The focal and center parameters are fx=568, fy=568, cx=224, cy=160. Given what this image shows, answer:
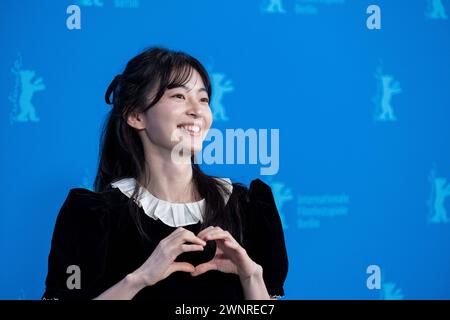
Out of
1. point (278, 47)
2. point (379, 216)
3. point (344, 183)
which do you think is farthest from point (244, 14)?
point (379, 216)

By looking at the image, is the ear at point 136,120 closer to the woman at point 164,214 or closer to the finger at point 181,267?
the woman at point 164,214

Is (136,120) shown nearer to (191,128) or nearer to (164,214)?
(191,128)

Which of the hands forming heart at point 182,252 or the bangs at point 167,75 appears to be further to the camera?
the bangs at point 167,75

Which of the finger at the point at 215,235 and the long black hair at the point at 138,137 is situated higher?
the long black hair at the point at 138,137

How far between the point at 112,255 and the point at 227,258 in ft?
0.96

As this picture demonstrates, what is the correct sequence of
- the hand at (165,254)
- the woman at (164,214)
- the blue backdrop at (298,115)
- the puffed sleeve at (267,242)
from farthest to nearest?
the blue backdrop at (298,115) < the puffed sleeve at (267,242) < the woman at (164,214) < the hand at (165,254)

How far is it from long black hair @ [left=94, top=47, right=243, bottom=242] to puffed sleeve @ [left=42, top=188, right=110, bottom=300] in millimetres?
87

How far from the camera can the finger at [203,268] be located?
4.52 ft

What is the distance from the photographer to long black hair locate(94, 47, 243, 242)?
147 centimetres

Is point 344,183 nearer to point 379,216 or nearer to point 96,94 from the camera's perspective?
point 379,216

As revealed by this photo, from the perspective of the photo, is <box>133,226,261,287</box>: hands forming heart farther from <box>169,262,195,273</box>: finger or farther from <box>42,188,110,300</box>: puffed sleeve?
<box>42,188,110,300</box>: puffed sleeve

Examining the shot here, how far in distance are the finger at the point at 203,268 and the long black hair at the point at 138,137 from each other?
0.11 metres

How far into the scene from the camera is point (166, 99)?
1468 millimetres

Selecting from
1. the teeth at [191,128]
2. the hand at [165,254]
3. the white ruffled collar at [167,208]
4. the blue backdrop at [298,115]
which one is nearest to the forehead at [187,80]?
the teeth at [191,128]
